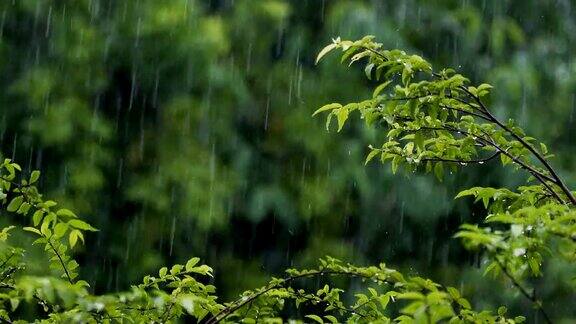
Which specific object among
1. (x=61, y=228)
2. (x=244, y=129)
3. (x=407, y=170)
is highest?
(x=244, y=129)

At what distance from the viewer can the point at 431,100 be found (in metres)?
1.54

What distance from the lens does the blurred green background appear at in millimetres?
4398

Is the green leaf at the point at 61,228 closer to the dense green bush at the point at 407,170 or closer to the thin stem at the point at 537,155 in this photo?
the dense green bush at the point at 407,170

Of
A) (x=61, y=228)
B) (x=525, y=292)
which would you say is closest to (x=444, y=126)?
(x=525, y=292)

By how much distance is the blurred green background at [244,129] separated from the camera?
4.40 metres

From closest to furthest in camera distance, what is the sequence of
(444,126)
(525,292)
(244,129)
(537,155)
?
(525,292), (537,155), (444,126), (244,129)

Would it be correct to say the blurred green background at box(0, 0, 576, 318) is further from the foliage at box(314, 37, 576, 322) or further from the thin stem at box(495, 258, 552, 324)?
the thin stem at box(495, 258, 552, 324)

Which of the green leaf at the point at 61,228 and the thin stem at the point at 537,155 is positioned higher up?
the thin stem at the point at 537,155

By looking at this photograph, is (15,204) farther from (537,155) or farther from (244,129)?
(244,129)

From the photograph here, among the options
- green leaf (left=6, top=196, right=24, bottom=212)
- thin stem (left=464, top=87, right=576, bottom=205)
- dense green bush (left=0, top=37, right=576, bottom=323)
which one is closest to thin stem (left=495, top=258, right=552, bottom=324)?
dense green bush (left=0, top=37, right=576, bottom=323)

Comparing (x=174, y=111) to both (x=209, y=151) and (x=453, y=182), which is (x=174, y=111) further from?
(x=453, y=182)

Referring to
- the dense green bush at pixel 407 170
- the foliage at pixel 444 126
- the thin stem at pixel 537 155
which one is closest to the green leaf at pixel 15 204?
the dense green bush at pixel 407 170

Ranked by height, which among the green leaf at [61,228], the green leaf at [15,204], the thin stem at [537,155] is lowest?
the green leaf at [61,228]

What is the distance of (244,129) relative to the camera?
4742 millimetres
